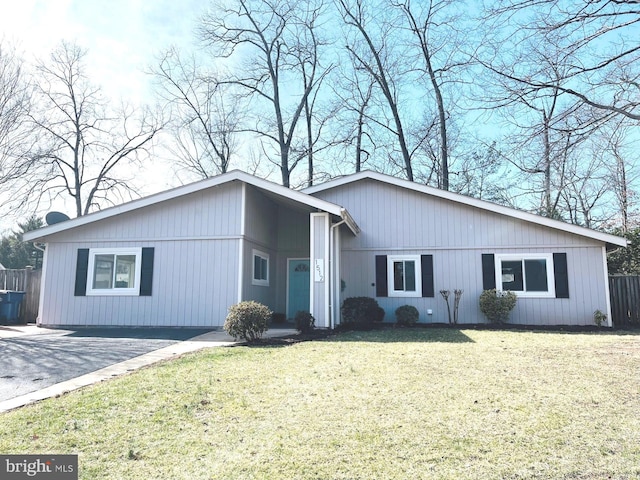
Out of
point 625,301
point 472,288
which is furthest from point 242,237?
point 625,301

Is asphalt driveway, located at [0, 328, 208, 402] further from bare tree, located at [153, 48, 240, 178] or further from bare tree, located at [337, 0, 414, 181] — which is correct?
bare tree, located at [153, 48, 240, 178]

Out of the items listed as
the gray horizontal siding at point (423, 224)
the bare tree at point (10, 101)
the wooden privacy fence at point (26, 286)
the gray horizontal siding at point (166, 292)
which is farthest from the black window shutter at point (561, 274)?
the bare tree at point (10, 101)

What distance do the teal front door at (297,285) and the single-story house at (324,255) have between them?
31 centimetres

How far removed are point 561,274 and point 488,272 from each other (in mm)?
1841

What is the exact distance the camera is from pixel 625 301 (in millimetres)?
12297

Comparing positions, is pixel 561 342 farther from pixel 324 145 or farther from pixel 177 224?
pixel 324 145

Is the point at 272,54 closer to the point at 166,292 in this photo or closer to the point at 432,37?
the point at 432,37

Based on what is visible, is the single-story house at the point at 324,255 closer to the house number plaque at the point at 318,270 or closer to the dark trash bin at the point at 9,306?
the house number plaque at the point at 318,270

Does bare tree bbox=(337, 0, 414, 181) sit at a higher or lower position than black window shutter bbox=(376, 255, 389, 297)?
higher

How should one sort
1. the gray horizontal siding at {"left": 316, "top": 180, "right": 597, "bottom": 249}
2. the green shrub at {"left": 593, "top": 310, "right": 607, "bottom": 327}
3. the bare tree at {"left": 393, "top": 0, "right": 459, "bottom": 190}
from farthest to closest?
the bare tree at {"left": 393, "top": 0, "right": 459, "bottom": 190}
the gray horizontal siding at {"left": 316, "top": 180, "right": 597, "bottom": 249}
the green shrub at {"left": 593, "top": 310, "right": 607, "bottom": 327}

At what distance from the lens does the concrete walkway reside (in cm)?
462

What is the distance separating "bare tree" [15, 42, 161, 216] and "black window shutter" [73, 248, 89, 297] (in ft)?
43.3

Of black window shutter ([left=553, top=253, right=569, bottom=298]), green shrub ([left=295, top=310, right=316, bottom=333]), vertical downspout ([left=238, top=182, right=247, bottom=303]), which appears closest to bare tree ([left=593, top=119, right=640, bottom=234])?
black window shutter ([left=553, top=253, right=569, bottom=298])

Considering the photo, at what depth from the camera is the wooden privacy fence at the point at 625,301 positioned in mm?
12227
